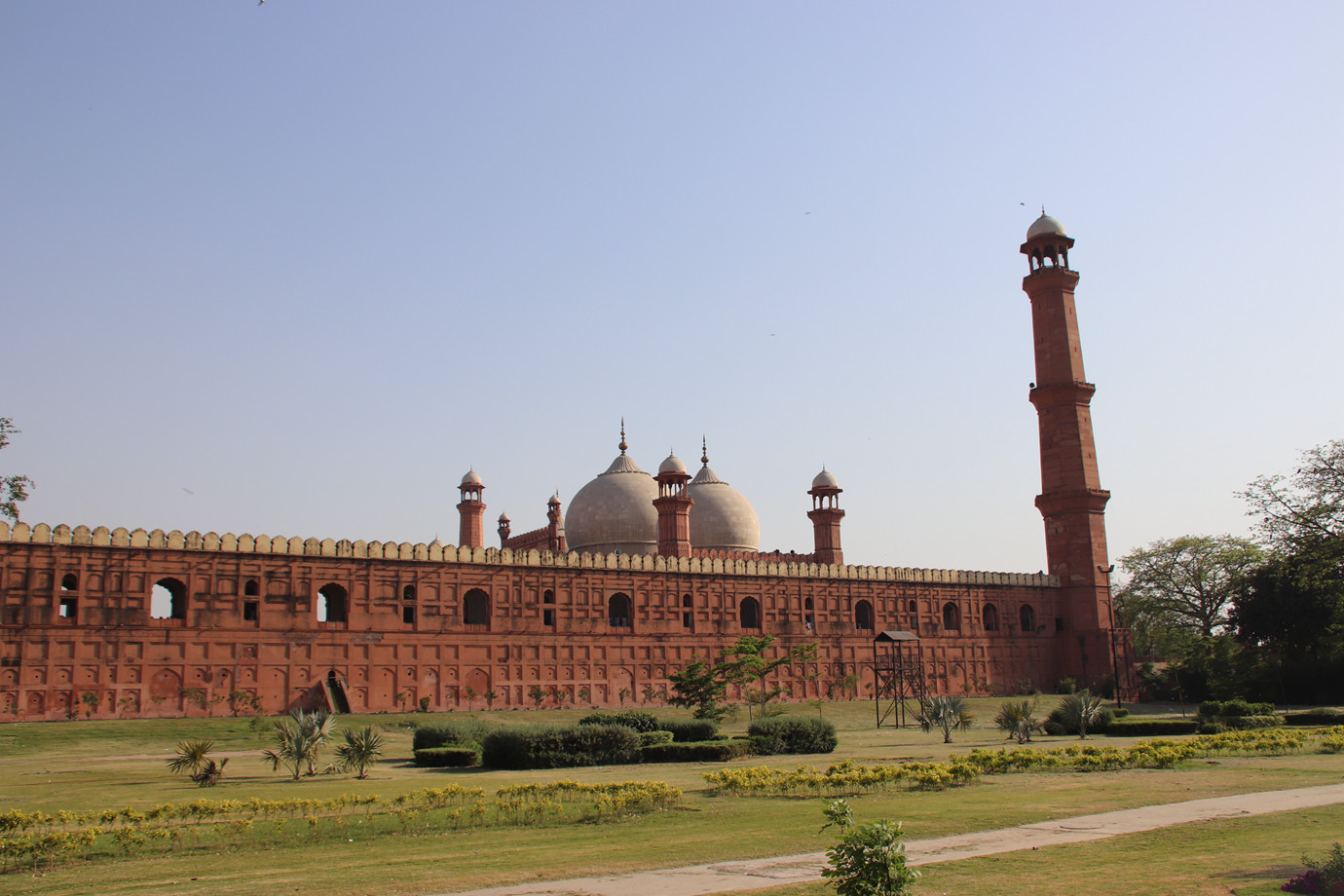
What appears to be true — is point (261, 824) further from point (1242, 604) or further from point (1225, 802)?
point (1242, 604)

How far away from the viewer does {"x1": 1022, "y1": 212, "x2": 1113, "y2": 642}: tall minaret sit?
4669 cm

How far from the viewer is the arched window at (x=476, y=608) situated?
37.2 metres

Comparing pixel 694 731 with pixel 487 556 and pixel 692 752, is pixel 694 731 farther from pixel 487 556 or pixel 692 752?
pixel 487 556

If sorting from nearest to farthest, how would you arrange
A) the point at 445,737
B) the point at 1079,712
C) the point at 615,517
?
the point at 445,737
the point at 1079,712
the point at 615,517

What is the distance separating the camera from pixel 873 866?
21.9 ft

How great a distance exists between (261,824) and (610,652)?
88.1 ft

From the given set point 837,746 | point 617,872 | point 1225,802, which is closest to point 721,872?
point 617,872

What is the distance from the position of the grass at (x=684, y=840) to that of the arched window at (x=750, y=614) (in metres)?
23.6

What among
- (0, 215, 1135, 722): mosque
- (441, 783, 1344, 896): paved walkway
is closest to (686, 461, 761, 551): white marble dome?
(0, 215, 1135, 722): mosque

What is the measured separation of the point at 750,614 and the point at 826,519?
858cm

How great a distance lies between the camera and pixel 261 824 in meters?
12.4

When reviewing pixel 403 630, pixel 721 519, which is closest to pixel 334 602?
pixel 403 630

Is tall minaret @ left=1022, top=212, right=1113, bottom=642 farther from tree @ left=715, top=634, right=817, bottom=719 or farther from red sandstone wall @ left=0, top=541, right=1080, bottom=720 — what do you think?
tree @ left=715, top=634, right=817, bottom=719

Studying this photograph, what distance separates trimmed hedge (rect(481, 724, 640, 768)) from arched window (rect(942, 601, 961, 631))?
29.8m
